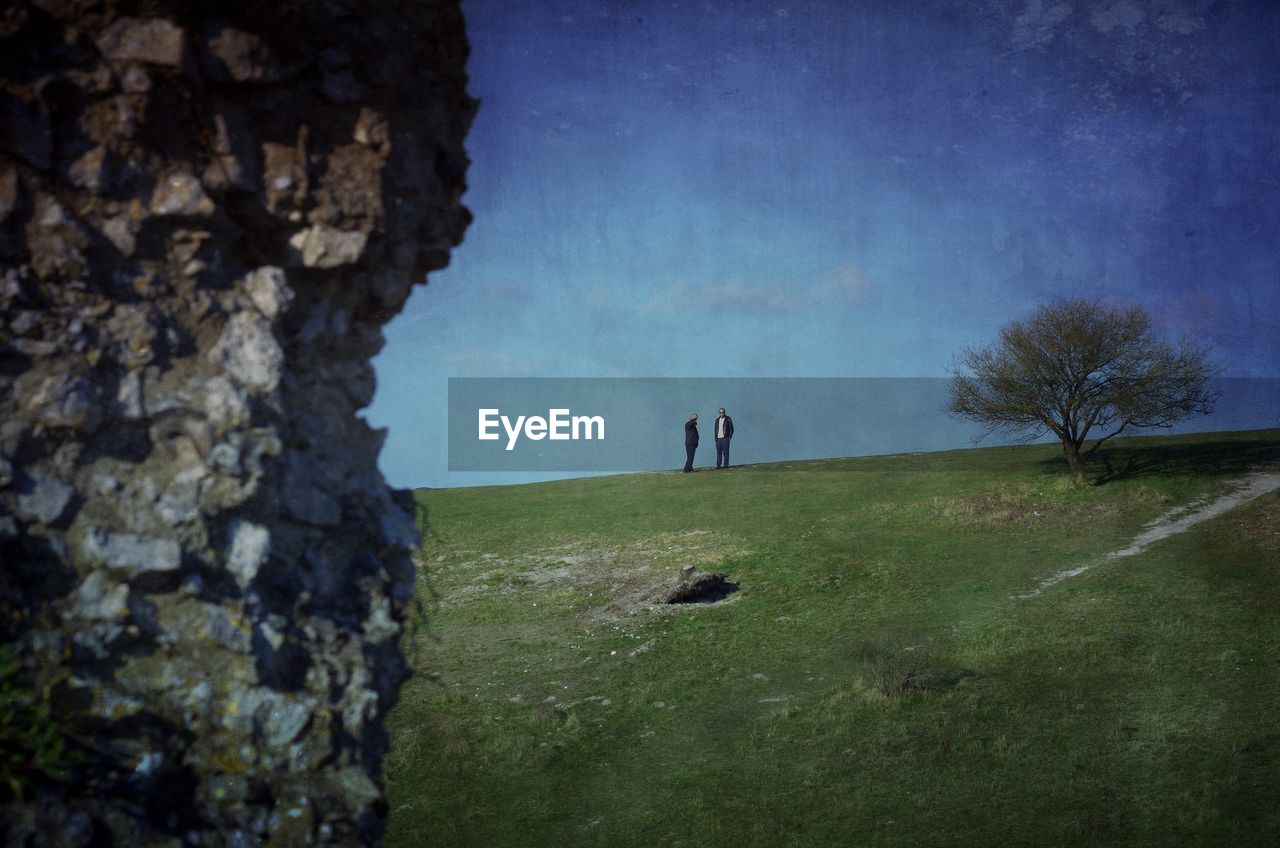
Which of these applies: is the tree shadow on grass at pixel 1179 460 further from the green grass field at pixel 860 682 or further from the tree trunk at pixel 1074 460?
the green grass field at pixel 860 682

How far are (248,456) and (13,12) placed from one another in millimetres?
2469

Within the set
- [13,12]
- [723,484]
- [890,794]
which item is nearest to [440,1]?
[13,12]

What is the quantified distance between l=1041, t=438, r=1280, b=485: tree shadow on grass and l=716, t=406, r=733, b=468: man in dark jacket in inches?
497

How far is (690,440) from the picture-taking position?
39.8 metres

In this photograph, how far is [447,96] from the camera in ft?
18.9

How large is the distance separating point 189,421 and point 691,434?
35.2 metres

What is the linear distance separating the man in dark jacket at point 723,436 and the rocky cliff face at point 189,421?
Result: 34623mm

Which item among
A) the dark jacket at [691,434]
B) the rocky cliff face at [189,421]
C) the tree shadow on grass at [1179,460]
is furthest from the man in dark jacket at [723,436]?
the rocky cliff face at [189,421]

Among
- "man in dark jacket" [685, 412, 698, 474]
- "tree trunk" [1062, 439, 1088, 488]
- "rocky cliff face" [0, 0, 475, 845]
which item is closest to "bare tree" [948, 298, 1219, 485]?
"tree trunk" [1062, 439, 1088, 488]

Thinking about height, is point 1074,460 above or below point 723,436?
below

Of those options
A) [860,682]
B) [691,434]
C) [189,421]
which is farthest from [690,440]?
[189,421]

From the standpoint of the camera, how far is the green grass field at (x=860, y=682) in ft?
37.0

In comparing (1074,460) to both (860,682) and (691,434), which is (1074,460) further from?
(860,682)

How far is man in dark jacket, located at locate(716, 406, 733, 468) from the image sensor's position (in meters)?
39.7
